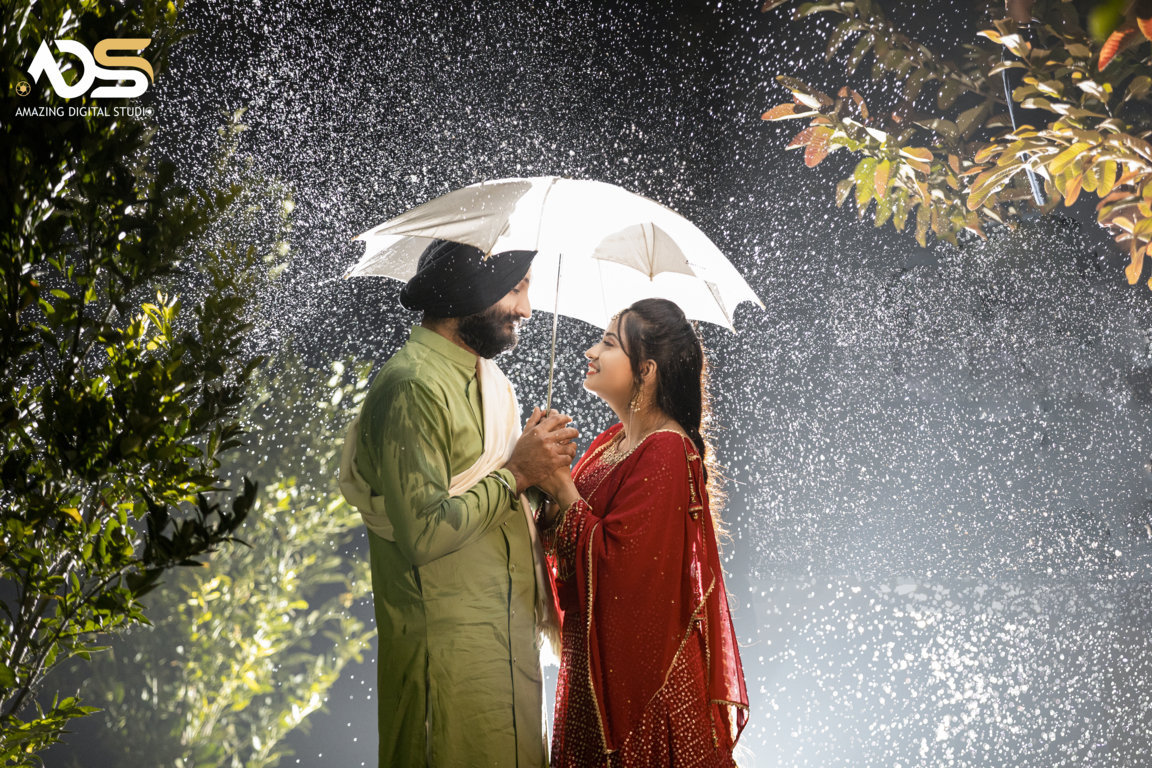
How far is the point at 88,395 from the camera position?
112cm

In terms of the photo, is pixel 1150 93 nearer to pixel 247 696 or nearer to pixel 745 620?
pixel 745 620

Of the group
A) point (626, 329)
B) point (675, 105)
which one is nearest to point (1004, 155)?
point (626, 329)

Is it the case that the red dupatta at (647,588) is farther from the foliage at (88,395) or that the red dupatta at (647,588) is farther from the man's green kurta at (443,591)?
the foliage at (88,395)

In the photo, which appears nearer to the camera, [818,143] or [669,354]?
[669,354]

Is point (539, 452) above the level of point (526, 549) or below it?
above

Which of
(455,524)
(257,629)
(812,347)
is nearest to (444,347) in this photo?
(455,524)

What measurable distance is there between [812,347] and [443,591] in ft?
9.07

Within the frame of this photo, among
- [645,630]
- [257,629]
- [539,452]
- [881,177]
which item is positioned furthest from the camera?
[257,629]

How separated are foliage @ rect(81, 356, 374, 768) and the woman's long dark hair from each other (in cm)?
183

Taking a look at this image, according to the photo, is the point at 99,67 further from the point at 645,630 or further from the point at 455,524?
the point at 645,630

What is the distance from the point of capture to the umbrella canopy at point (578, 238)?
62.1 inches

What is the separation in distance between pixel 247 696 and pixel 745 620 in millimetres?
2201

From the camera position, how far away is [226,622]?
322 centimetres

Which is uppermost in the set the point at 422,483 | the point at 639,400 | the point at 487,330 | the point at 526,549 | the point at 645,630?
the point at 487,330
